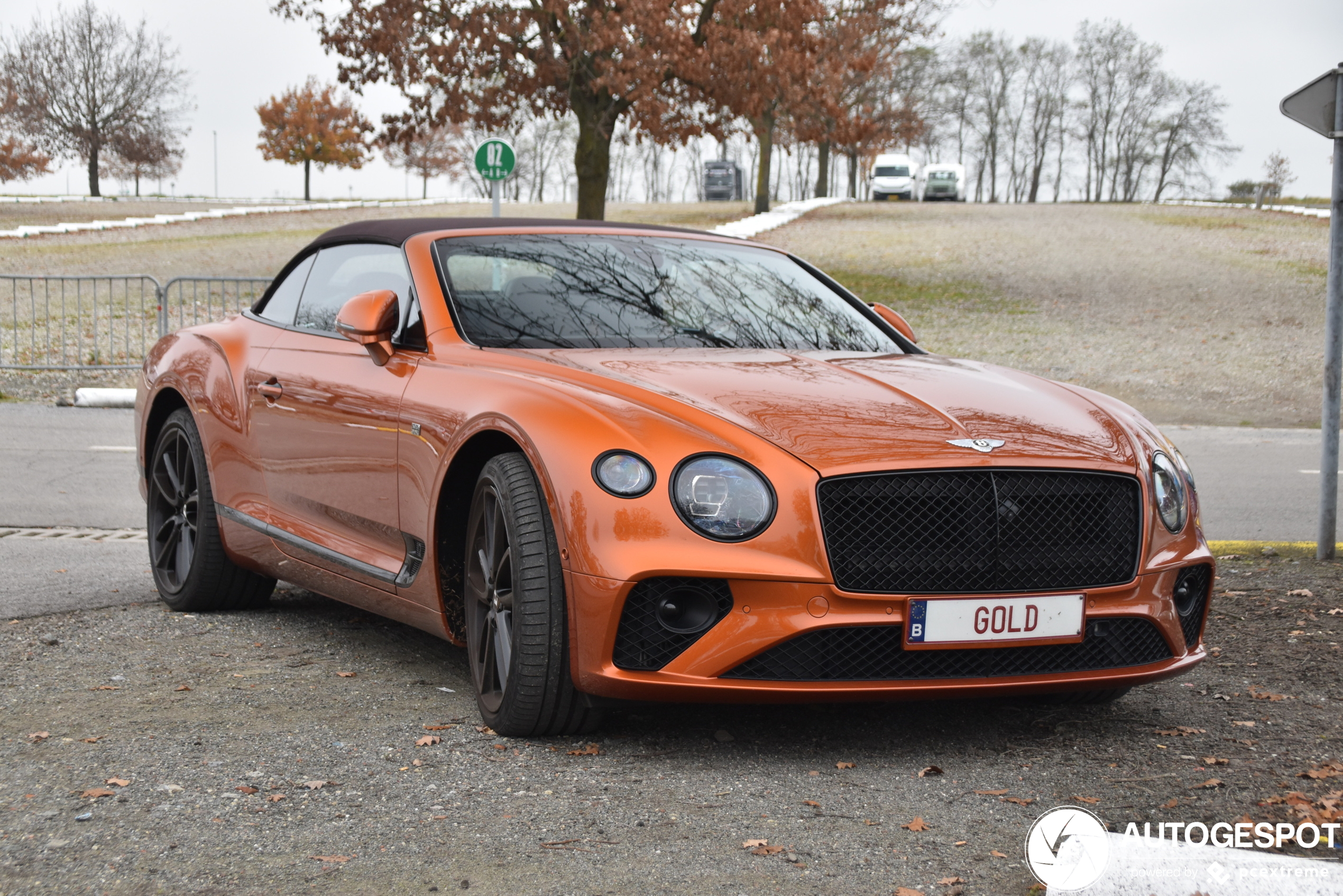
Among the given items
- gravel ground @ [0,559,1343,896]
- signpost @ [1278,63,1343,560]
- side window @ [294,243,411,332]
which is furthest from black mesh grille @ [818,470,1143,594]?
signpost @ [1278,63,1343,560]

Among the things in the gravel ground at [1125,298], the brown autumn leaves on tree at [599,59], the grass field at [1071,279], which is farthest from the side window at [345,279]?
the brown autumn leaves on tree at [599,59]

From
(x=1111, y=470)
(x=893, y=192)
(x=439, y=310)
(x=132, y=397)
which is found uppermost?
(x=893, y=192)

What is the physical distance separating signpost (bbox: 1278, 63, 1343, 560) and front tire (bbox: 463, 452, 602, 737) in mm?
4239

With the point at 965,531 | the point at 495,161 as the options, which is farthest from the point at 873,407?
the point at 495,161

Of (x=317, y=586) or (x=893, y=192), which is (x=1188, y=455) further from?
(x=893, y=192)

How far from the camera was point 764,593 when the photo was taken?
138 inches

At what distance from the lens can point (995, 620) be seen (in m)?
3.64

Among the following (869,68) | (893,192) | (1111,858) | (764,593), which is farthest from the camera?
(893,192)

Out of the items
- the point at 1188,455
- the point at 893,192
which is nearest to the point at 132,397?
the point at 1188,455

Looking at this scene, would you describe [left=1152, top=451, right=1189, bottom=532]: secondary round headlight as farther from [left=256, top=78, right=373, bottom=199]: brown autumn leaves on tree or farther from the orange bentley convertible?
[left=256, top=78, right=373, bottom=199]: brown autumn leaves on tree

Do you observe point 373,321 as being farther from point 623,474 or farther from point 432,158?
point 432,158

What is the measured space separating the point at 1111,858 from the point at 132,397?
43.2 feet

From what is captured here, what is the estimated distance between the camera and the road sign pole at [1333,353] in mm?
6539

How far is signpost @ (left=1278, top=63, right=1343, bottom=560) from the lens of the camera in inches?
258
